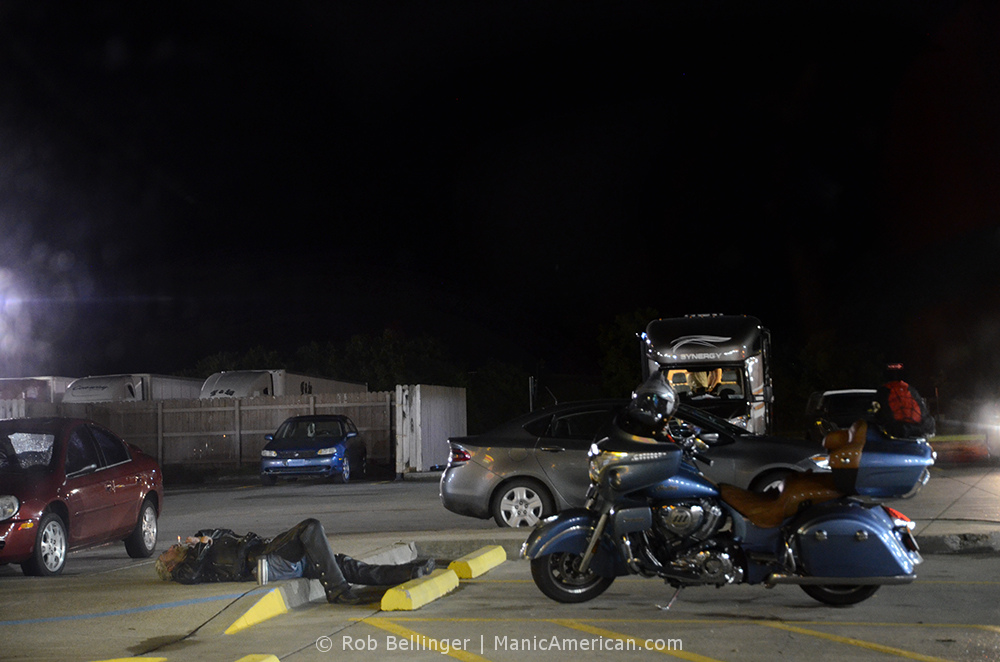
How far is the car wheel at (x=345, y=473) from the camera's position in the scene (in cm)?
2414

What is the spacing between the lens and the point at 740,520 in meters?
7.43

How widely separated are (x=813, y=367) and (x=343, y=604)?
2280 inches

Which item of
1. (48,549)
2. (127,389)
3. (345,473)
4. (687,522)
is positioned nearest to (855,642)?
(687,522)

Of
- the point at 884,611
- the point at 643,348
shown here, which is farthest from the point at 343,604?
the point at 643,348

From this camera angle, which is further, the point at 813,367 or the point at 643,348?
the point at 813,367

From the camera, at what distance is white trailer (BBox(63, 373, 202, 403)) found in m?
30.8

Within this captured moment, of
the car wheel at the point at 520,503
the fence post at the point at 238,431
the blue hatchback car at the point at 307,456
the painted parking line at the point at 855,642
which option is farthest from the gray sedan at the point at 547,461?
the fence post at the point at 238,431

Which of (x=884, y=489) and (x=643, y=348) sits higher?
(x=643, y=348)

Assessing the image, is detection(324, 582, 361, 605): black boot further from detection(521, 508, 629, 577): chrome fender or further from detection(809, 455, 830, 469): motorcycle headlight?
detection(809, 455, 830, 469): motorcycle headlight

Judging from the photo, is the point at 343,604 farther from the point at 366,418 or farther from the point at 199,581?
the point at 366,418

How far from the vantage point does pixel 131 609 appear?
25.1 feet

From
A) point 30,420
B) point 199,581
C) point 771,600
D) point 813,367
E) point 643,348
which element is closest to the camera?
point 771,600

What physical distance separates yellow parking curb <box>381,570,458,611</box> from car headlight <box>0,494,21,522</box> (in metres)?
4.01

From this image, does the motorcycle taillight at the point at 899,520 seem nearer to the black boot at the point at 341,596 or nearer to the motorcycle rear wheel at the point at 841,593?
the motorcycle rear wheel at the point at 841,593
